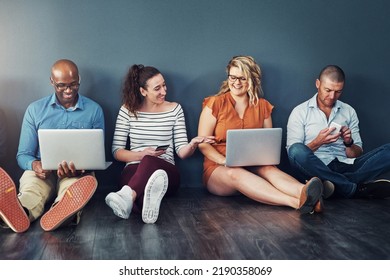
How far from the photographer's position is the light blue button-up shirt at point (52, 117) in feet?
10.8

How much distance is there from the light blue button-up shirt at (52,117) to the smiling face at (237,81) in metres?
0.88

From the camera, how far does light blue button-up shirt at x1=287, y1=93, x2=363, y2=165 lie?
3.58 meters

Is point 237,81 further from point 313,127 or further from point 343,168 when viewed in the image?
point 343,168

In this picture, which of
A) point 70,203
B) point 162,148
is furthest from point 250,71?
point 70,203

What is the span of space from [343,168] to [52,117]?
1920 mm

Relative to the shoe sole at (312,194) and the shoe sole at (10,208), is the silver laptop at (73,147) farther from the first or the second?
the shoe sole at (312,194)

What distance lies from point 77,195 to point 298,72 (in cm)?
196

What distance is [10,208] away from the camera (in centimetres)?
253

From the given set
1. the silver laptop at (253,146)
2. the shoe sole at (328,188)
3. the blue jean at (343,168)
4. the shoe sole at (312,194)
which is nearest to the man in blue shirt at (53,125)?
the silver laptop at (253,146)

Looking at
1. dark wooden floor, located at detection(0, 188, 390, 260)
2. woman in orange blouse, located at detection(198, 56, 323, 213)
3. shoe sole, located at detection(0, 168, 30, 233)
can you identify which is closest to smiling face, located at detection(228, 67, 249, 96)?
woman in orange blouse, located at detection(198, 56, 323, 213)

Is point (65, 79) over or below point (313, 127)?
over

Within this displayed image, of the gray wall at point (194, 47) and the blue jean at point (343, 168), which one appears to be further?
the gray wall at point (194, 47)
